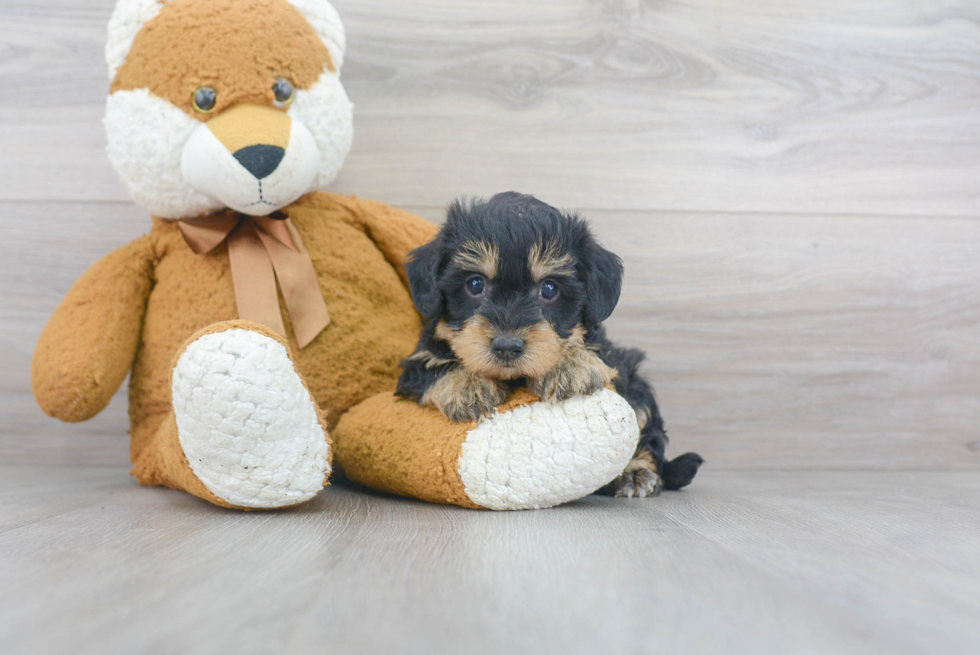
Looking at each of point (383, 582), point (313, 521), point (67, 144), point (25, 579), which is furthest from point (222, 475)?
point (67, 144)

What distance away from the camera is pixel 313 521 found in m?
1.33

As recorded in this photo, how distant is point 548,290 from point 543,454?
0.34m

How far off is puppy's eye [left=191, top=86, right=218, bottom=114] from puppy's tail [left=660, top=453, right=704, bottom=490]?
136 centimetres

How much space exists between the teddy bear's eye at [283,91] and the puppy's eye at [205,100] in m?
0.13

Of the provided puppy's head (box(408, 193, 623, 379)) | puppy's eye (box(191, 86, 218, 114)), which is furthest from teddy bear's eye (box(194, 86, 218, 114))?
puppy's head (box(408, 193, 623, 379))

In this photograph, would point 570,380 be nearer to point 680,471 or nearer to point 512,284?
point 512,284

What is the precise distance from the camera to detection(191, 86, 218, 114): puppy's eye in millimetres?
1582

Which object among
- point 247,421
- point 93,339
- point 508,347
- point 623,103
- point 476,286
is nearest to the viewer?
point 247,421

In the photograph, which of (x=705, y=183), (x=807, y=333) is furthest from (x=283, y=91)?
(x=807, y=333)

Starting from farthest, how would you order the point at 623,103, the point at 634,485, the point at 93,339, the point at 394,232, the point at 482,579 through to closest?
the point at 623,103 → the point at 394,232 → the point at 634,485 → the point at 93,339 → the point at 482,579

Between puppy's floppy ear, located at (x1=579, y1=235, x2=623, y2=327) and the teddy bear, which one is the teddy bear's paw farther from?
puppy's floppy ear, located at (x1=579, y1=235, x2=623, y2=327)

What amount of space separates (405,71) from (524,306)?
3.56ft

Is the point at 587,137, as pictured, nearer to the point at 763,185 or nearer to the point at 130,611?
the point at 763,185

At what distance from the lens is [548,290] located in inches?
59.7
